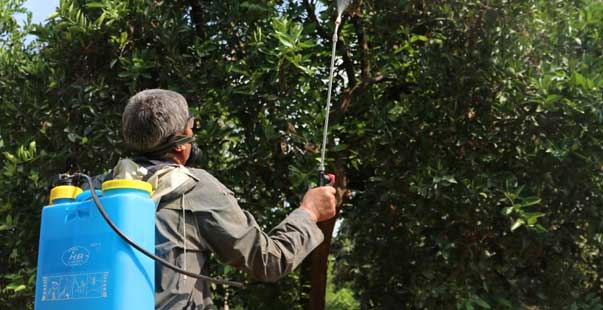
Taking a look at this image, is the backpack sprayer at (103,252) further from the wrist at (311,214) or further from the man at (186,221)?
the wrist at (311,214)

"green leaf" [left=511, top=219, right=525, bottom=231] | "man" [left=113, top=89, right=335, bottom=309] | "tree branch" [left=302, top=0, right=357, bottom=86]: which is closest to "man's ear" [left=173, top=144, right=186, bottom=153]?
"man" [left=113, top=89, right=335, bottom=309]

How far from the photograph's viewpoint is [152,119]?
9.45ft

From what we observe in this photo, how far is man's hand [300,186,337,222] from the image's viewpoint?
3.07 meters

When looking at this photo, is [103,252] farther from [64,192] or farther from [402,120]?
[402,120]

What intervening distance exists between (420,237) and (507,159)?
84 centimetres

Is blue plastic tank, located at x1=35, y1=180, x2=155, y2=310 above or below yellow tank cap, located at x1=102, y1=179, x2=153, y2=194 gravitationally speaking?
below

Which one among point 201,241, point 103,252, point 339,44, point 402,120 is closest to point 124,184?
point 103,252

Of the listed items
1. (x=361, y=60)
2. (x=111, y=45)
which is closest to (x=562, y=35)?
(x=361, y=60)

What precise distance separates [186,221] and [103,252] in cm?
35

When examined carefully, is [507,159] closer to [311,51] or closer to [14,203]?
[311,51]

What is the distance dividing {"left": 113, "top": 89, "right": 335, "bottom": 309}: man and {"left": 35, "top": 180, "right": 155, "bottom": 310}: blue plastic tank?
0.52ft

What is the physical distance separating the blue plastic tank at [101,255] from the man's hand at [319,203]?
2.23 feet

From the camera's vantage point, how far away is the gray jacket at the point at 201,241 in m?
2.74

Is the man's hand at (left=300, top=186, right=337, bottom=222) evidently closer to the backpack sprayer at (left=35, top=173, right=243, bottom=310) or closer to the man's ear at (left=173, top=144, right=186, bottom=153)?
the man's ear at (left=173, top=144, right=186, bottom=153)
